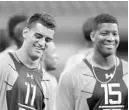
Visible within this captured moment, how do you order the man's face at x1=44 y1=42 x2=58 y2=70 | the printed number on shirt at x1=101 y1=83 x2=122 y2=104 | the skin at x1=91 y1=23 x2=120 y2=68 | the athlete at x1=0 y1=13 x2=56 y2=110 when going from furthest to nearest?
the man's face at x1=44 y1=42 x2=58 y2=70 < the skin at x1=91 y1=23 x2=120 y2=68 < the printed number on shirt at x1=101 y1=83 x2=122 y2=104 < the athlete at x1=0 y1=13 x2=56 y2=110

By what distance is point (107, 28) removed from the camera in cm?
620

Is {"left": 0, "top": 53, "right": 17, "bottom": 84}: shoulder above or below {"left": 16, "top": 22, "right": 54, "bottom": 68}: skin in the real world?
below

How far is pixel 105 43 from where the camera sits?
6219mm

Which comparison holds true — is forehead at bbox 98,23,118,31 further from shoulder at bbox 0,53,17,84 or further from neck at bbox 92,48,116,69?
shoulder at bbox 0,53,17,84

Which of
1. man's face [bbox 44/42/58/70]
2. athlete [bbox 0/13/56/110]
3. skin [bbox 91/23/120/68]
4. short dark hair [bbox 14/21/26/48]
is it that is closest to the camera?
athlete [bbox 0/13/56/110]

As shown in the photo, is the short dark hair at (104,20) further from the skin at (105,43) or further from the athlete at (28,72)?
the athlete at (28,72)

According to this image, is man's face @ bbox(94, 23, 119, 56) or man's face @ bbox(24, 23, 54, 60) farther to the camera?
man's face @ bbox(94, 23, 119, 56)

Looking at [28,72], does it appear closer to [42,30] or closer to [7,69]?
[7,69]

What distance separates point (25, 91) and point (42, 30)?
0.66 meters

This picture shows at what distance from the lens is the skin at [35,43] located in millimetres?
6020

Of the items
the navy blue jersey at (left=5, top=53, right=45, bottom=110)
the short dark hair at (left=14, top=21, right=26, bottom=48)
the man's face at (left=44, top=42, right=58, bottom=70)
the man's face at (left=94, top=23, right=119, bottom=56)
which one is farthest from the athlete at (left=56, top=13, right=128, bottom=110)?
the man's face at (left=44, top=42, right=58, bottom=70)

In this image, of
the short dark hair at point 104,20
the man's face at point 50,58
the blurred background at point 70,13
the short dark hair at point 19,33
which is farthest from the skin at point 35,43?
the blurred background at point 70,13

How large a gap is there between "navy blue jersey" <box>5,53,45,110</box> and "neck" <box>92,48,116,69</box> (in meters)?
0.63

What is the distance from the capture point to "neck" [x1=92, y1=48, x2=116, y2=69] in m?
6.28
